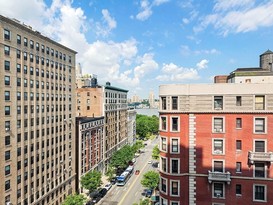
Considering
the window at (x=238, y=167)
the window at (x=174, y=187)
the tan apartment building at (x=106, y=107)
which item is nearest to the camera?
the window at (x=238, y=167)

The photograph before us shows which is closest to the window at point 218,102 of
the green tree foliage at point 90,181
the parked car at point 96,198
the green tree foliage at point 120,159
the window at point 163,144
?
the window at point 163,144

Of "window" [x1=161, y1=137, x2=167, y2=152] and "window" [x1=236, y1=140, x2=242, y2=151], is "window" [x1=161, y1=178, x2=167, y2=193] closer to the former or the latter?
"window" [x1=161, y1=137, x2=167, y2=152]

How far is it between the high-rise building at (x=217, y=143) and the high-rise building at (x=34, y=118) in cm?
2876

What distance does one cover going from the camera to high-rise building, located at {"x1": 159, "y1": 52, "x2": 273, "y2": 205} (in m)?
27.5

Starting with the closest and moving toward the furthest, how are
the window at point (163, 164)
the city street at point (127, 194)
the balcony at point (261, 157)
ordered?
1. the balcony at point (261, 157)
2. the window at point (163, 164)
3. the city street at point (127, 194)

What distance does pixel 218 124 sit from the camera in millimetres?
28922

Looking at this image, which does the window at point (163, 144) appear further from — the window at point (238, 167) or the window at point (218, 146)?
the window at point (238, 167)

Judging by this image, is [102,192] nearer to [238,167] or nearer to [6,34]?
[6,34]

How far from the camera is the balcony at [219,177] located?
27797mm

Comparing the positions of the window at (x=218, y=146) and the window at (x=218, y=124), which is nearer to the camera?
the window at (x=218, y=146)

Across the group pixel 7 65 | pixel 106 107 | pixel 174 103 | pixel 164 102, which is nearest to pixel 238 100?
pixel 174 103

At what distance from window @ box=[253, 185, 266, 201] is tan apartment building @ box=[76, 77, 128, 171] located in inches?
2759

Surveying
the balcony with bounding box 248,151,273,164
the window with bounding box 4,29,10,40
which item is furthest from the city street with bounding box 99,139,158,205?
the window with bounding box 4,29,10,40

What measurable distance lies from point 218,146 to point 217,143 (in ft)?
1.22
